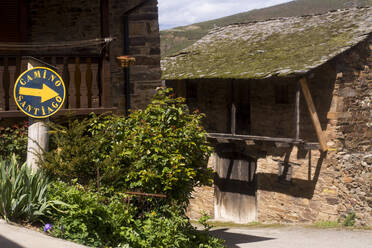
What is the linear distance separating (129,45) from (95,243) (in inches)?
193

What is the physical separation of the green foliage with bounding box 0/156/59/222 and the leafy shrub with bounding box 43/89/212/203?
20.6 inches

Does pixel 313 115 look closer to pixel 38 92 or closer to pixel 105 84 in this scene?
pixel 105 84

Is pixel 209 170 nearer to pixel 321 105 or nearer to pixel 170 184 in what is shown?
pixel 170 184

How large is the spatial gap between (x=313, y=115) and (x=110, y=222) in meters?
7.91

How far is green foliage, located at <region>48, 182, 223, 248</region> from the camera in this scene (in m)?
6.04

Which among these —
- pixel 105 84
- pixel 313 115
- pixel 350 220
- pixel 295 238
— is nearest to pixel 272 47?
pixel 313 115

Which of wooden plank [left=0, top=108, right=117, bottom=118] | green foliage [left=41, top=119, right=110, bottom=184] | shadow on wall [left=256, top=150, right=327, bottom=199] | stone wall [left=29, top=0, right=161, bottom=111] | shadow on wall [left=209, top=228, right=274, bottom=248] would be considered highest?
stone wall [left=29, top=0, right=161, bottom=111]

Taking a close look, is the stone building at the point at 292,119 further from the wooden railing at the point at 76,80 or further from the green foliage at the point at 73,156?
the green foliage at the point at 73,156

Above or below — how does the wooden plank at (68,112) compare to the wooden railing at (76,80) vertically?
below

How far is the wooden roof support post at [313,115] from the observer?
12.7 meters

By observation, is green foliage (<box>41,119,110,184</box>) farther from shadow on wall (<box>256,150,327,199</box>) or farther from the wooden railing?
shadow on wall (<box>256,150,327,199</box>)

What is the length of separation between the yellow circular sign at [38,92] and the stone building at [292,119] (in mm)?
6740

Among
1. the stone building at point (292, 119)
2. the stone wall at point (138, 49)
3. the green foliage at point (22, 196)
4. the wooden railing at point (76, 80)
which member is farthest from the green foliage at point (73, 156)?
the stone building at point (292, 119)

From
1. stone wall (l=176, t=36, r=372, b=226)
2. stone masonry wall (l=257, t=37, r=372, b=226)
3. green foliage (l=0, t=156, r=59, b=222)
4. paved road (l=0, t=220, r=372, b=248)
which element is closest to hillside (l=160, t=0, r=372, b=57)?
stone wall (l=176, t=36, r=372, b=226)
